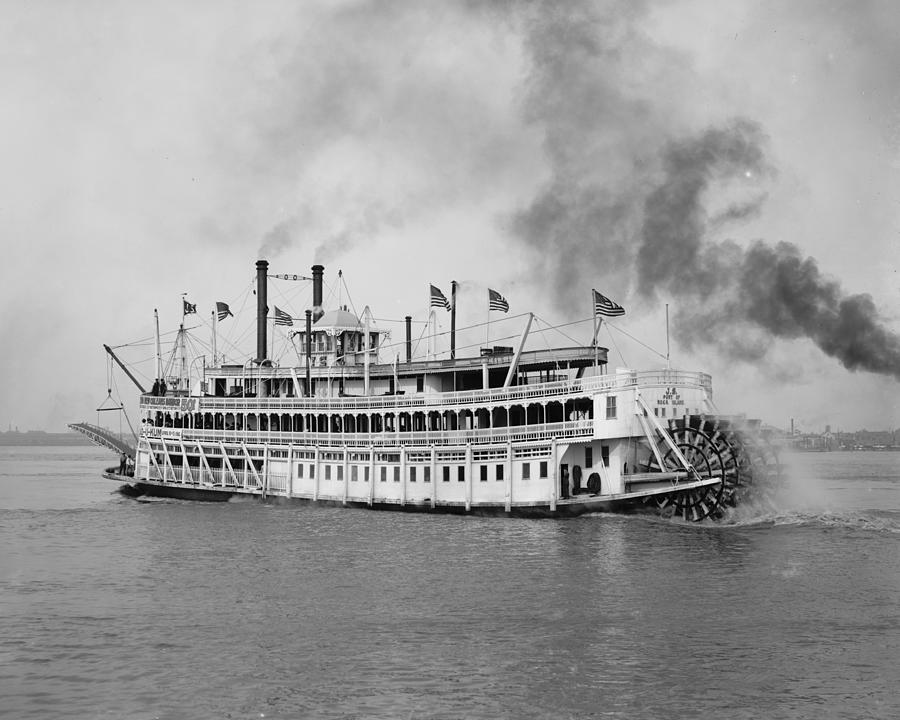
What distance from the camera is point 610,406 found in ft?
135

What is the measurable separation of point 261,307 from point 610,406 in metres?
34.2

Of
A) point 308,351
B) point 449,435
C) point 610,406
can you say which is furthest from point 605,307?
point 308,351

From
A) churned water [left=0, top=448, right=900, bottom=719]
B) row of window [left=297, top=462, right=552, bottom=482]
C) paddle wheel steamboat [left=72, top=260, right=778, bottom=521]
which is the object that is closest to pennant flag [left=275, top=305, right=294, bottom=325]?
paddle wheel steamboat [left=72, top=260, right=778, bottom=521]

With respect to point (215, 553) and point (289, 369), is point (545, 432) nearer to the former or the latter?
point (215, 553)

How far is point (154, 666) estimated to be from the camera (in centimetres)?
2092

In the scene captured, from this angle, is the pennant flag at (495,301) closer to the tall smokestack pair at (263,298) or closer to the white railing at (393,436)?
the white railing at (393,436)

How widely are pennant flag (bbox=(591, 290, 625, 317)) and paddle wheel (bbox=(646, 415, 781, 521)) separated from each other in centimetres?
579

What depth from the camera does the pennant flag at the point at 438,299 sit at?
53594mm

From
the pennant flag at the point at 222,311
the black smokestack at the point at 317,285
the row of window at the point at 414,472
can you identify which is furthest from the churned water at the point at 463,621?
the black smokestack at the point at 317,285

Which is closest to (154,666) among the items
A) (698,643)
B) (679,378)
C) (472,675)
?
(472,675)

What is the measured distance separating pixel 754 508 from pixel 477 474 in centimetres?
1327

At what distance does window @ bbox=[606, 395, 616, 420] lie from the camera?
1617 inches

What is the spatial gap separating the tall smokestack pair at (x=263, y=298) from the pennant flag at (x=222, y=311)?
4526mm

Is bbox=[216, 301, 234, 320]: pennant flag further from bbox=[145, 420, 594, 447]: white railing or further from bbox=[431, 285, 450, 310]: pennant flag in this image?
bbox=[431, 285, 450, 310]: pennant flag
